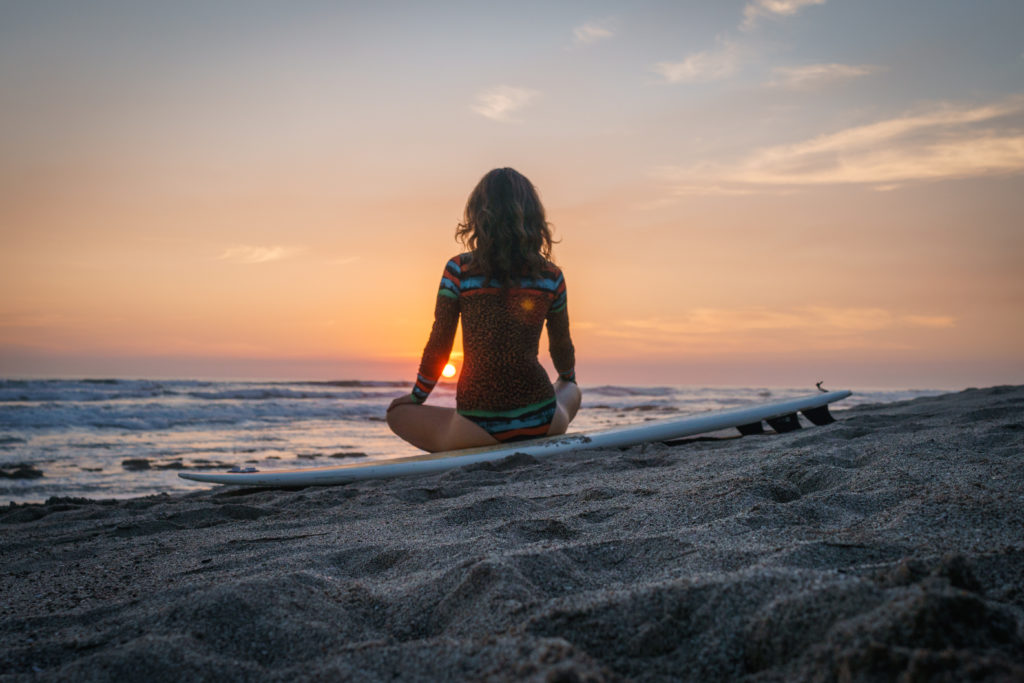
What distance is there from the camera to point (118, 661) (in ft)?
3.39

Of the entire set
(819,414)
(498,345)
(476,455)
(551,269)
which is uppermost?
(551,269)

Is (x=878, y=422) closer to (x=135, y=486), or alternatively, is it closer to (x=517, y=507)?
(x=517, y=507)

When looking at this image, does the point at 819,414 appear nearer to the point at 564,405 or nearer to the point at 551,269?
the point at 564,405

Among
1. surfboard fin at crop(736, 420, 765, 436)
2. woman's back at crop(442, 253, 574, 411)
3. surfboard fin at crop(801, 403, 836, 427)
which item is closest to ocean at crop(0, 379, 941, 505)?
surfboard fin at crop(736, 420, 765, 436)

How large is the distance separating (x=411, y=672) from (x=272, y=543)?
3.89ft

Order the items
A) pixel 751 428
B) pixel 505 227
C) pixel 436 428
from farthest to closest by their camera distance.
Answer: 1. pixel 751 428
2. pixel 436 428
3. pixel 505 227

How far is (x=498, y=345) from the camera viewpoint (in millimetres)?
3264

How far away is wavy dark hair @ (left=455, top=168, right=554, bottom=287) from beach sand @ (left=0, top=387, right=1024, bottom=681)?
1.21 m

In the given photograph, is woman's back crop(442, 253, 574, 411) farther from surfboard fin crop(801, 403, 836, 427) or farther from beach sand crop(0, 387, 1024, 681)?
surfboard fin crop(801, 403, 836, 427)

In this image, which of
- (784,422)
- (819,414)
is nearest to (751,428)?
(784,422)

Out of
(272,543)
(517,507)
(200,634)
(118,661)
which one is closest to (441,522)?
(517,507)

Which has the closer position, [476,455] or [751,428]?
[476,455]

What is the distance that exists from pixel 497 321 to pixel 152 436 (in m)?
6.83

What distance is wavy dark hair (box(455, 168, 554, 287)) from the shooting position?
311 cm
